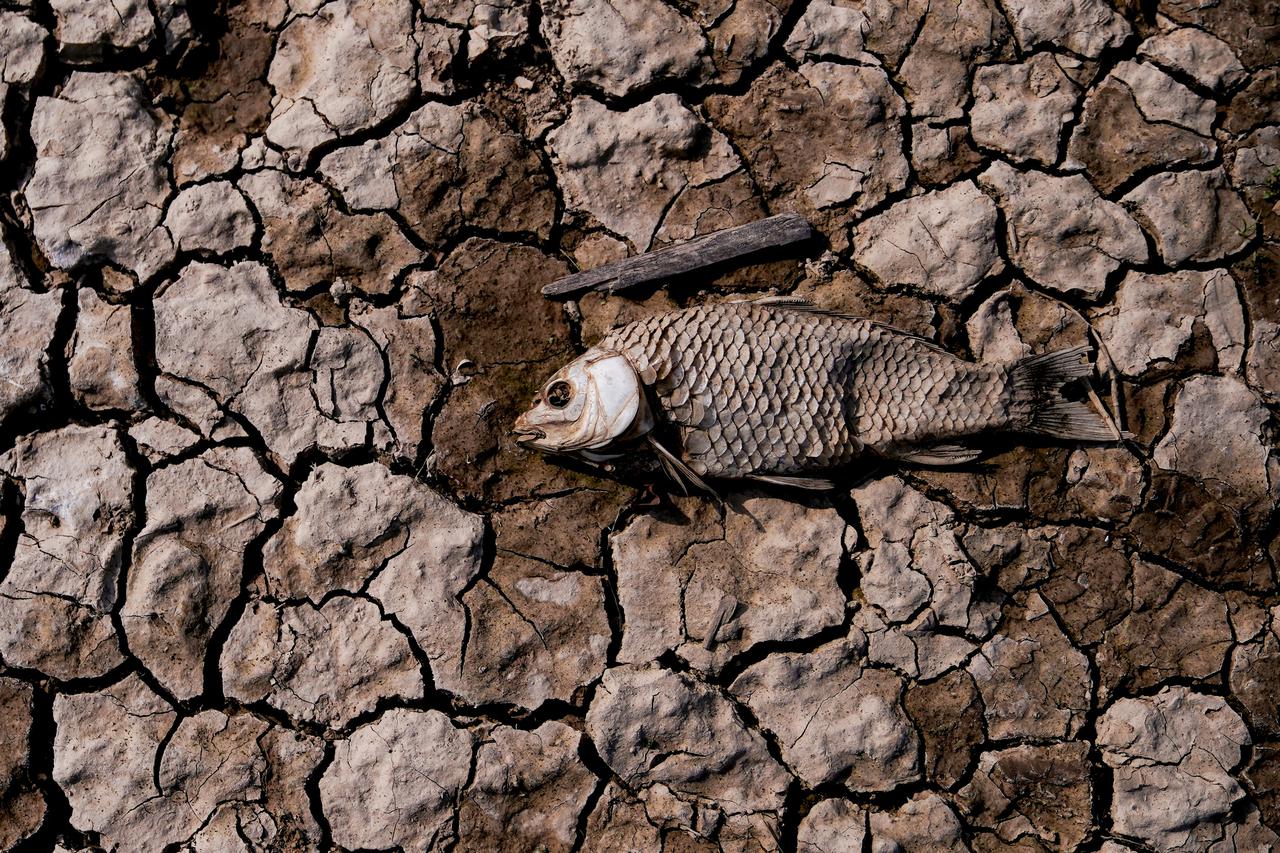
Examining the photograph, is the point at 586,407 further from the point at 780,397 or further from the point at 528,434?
the point at 780,397

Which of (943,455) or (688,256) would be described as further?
(688,256)

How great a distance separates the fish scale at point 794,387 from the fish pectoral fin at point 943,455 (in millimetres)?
39

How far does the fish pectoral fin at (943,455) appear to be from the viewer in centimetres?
327

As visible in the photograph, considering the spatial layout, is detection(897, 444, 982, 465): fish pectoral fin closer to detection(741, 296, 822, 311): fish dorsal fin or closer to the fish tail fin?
the fish tail fin

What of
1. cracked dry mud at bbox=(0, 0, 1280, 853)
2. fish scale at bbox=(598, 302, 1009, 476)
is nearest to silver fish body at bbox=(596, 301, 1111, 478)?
fish scale at bbox=(598, 302, 1009, 476)

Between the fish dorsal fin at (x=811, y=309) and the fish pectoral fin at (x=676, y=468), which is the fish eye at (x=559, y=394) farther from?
the fish dorsal fin at (x=811, y=309)

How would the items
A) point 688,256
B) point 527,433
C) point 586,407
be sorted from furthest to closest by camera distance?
point 688,256
point 527,433
point 586,407

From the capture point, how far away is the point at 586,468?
10.9 ft

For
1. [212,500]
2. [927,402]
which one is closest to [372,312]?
[212,500]

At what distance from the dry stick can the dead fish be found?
22cm

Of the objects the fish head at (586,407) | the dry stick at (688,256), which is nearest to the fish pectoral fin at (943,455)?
the dry stick at (688,256)

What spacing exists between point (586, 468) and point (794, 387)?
0.80 meters

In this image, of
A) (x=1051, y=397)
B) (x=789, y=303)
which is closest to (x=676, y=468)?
(x=789, y=303)

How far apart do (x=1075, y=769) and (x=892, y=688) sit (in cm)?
70
